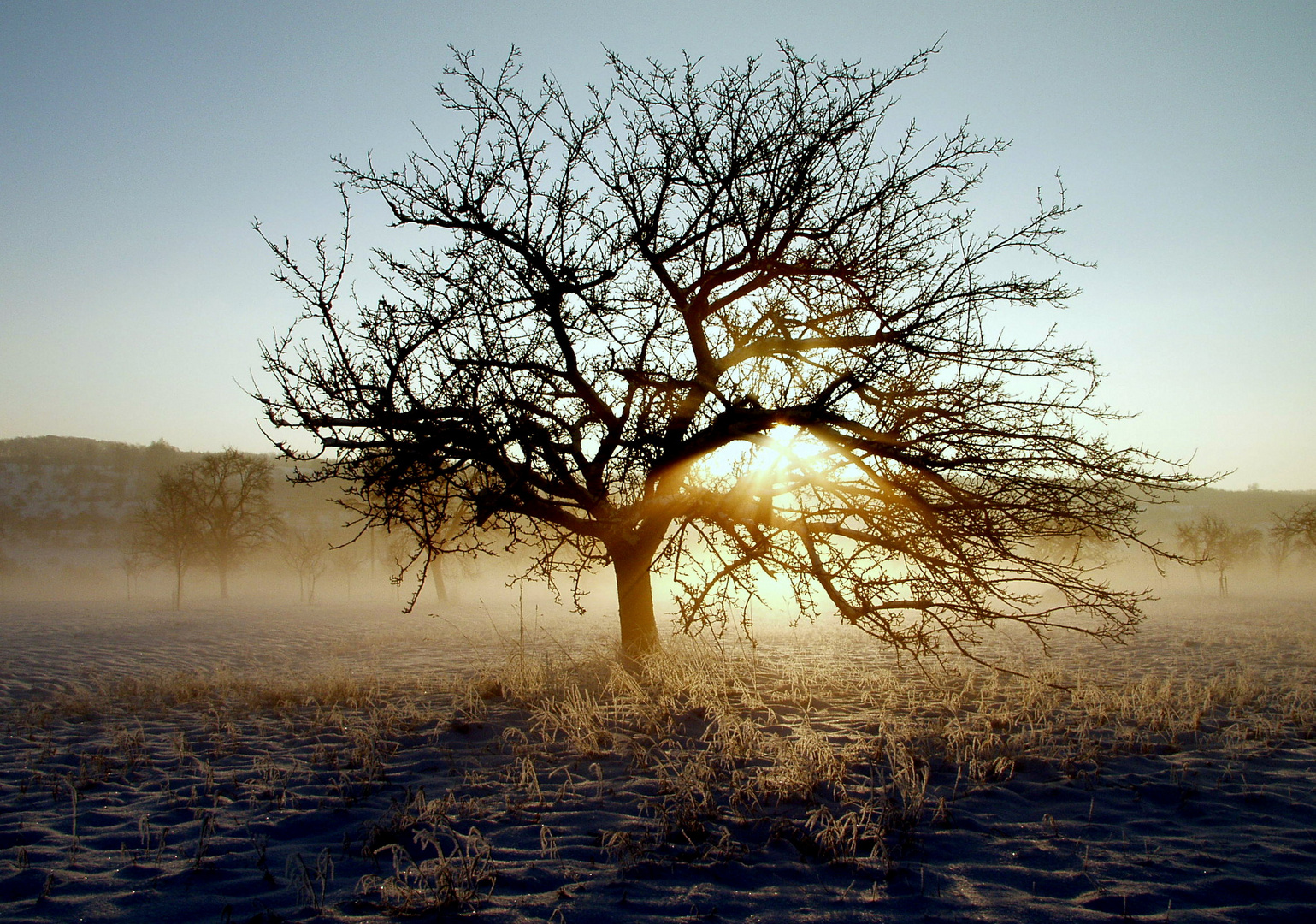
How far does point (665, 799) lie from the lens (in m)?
3.90

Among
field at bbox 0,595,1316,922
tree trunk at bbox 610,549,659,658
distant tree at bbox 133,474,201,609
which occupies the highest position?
distant tree at bbox 133,474,201,609

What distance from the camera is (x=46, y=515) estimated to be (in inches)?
3066

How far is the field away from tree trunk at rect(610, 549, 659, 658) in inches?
19.5

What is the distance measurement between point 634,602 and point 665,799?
14.0 ft

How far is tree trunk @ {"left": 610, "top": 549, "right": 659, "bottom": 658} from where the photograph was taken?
7941 millimetres

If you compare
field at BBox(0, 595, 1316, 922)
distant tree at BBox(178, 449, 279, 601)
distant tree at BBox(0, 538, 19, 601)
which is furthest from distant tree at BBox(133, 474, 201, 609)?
distant tree at BBox(0, 538, 19, 601)

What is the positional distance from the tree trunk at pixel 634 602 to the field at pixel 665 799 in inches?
19.5

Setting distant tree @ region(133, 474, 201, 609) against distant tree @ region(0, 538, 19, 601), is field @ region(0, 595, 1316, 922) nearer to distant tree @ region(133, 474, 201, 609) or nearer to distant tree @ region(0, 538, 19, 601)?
distant tree @ region(133, 474, 201, 609)

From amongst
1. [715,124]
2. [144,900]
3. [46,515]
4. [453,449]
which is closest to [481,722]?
[453,449]

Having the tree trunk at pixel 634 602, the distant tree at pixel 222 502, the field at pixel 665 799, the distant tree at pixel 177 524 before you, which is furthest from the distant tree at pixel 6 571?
the tree trunk at pixel 634 602

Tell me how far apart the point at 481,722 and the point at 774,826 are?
133 inches

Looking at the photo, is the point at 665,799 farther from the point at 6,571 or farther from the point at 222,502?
the point at 6,571

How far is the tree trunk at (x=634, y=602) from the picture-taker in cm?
Answer: 794

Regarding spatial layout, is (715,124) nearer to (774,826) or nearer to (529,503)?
Result: (529,503)
